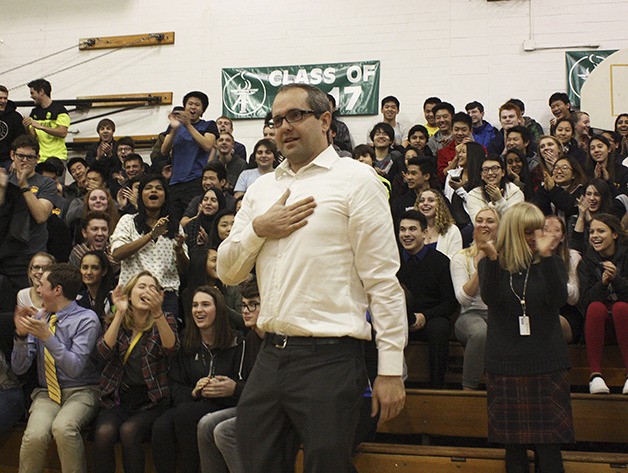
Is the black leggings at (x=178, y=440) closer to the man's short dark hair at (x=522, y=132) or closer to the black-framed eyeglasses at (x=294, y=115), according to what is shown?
the black-framed eyeglasses at (x=294, y=115)

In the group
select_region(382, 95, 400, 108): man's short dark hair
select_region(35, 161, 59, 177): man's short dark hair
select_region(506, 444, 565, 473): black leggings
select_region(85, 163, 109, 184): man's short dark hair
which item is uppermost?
select_region(382, 95, 400, 108): man's short dark hair

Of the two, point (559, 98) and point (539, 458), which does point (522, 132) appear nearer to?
point (559, 98)

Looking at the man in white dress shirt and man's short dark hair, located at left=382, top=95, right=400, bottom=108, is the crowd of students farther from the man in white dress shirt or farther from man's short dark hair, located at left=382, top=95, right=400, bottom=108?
man's short dark hair, located at left=382, top=95, right=400, bottom=108

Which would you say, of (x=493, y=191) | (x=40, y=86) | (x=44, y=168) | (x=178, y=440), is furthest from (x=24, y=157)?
(x=493, y=191)

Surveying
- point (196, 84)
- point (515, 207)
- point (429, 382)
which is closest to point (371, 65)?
point (196, 84)

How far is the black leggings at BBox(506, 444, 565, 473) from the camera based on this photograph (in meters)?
3.10

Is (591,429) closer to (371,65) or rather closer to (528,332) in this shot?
(528,332)

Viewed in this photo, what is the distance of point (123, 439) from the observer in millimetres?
3732

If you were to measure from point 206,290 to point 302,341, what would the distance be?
2037 mm

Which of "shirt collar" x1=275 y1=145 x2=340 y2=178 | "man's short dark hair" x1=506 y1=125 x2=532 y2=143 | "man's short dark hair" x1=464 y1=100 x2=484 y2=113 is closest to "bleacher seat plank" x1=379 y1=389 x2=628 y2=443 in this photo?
"shirt collar" x1=275 y1=145 x2=340 y2=178

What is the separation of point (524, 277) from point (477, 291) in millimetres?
919

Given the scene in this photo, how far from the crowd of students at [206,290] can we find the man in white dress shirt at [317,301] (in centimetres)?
72

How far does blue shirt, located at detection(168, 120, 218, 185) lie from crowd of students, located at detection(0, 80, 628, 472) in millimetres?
671

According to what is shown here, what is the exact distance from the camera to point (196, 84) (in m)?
8.88
